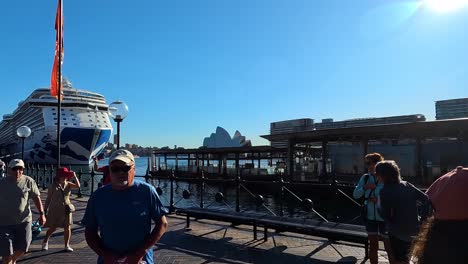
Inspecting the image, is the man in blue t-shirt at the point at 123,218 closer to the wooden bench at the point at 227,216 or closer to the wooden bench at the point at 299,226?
the wooden bench at the point at 299,226

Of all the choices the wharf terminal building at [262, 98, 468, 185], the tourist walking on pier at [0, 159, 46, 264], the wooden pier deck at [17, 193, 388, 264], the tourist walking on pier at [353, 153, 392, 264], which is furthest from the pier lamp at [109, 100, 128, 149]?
the wharf terminal building at [262, 98, 468, 185]

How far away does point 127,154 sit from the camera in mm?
3268

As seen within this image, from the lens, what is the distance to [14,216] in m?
4.96

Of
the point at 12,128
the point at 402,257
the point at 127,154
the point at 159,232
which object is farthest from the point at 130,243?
the point at 12,128

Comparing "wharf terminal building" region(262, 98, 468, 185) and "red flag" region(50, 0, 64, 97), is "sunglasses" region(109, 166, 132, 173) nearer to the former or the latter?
"red flag" region(50, 0, 64, 97)

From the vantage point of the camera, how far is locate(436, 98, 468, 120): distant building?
87000 mm

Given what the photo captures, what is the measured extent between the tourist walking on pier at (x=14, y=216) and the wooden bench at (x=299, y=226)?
13.2ft

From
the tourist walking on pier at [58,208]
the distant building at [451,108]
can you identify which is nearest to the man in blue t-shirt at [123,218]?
the tourist walking on pier at [58,208]

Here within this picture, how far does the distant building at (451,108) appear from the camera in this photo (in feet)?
285

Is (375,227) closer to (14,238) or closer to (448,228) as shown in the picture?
(448,228)

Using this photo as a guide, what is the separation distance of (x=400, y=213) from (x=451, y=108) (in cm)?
9923

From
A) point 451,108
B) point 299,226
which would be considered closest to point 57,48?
point 299,226

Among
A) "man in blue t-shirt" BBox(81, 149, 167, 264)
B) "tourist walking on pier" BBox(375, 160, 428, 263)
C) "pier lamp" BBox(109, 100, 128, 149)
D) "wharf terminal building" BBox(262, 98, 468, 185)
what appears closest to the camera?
"man in blue t-shirt" BBox(81, 149, 167, 264)

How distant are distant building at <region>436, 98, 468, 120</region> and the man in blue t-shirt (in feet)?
315
